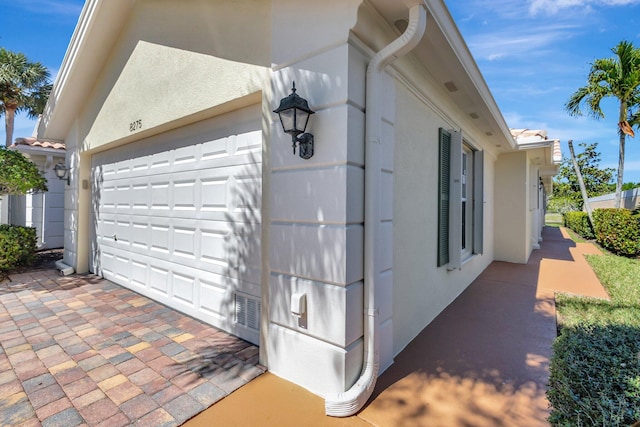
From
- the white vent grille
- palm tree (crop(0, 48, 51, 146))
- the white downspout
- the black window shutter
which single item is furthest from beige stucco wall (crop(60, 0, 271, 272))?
palm tree (crop(0, 48, 51, 146))

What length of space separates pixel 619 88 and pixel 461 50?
40.8 ft

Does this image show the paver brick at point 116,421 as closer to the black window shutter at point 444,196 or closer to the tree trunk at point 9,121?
the black window shutter at point 444,196

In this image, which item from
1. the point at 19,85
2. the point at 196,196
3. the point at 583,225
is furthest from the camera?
the point at 583,225

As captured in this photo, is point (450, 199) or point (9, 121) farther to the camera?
point (9, 121)

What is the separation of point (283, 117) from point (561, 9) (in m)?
5.82

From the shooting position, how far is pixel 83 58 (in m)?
5.59

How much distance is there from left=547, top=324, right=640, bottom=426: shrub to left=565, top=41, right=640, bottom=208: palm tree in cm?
1332

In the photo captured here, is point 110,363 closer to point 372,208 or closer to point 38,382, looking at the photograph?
point 38,382

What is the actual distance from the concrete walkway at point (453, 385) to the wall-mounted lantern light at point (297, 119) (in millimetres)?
2107

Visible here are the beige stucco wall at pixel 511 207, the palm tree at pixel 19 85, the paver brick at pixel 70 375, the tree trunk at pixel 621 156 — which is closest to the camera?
the paver brick at pixel 70 375

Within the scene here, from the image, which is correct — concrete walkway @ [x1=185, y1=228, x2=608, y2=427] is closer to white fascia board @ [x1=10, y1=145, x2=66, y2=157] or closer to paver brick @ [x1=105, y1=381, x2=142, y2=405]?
paver brick @ [x1=105, y1=381, x2=142, y2=405]

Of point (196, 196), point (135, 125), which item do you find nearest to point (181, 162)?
point (196, 196)

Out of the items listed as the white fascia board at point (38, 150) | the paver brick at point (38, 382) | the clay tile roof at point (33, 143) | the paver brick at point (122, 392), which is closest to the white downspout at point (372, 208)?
the paver brick at point (122, 392)

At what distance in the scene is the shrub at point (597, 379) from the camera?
1423mm
